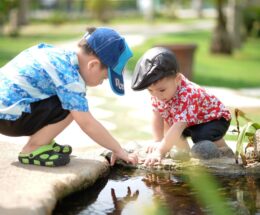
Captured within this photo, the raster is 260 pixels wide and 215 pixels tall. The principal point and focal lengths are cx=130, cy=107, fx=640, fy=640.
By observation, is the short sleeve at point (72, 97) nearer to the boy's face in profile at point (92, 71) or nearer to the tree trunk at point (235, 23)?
the boy's face in profile at point (92, 71)

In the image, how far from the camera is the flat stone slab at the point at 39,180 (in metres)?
2.48

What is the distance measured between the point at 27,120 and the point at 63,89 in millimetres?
242

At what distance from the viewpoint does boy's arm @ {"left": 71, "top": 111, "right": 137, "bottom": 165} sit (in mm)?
3152

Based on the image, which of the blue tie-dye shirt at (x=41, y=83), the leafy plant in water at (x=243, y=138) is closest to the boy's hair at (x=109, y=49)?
the blue tie-dye shirt at (x=41, y=83)

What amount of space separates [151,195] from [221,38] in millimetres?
11876

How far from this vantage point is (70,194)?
2.95m

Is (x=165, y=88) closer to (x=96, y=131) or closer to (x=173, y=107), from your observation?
(x=173, y=107)

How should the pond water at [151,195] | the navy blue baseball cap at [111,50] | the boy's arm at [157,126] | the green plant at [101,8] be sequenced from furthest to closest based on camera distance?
the green plant at [101,8] → the boy's arm at [157,126] → the navy blue baseball cap at [111,50] → the pond water at [151,195]

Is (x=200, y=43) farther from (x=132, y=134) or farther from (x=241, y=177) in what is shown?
(x=241, y=177)

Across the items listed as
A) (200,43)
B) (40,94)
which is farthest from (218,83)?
(200,43)

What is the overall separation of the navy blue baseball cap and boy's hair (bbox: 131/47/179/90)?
0.20m

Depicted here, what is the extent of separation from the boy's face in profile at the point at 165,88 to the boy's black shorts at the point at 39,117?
55 cm

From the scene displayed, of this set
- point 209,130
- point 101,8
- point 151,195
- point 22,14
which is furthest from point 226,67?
point 101,8

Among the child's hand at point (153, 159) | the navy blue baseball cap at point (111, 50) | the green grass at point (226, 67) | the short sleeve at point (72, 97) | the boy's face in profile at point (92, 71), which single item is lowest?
the green grass at point (226, 67)
